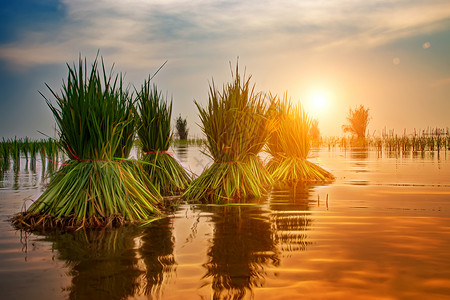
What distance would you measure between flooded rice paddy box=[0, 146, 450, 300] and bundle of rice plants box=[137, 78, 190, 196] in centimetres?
163

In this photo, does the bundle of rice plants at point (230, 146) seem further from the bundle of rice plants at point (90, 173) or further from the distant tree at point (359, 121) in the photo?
the distant tree at point (359, 121)

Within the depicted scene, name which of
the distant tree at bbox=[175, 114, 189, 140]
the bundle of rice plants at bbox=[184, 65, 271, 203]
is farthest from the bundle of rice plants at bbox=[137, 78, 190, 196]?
the distant tree at bbox=[175, 114, 189, 140]

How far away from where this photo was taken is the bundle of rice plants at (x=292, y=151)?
7.39 m

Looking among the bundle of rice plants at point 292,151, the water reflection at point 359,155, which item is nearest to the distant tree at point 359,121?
the water reflection at point 359,155

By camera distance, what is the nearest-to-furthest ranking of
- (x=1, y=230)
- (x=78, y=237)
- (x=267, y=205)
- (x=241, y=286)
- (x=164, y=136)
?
(x=241, y=286) < (x=78, y=237) < (x=1, y=230) < (x=267, y=205) < (x=164, y=136)

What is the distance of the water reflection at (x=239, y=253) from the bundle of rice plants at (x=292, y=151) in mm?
3419

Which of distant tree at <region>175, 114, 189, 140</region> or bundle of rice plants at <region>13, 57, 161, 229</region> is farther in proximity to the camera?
distant tree at <region>175, 114, 189, 140</region>

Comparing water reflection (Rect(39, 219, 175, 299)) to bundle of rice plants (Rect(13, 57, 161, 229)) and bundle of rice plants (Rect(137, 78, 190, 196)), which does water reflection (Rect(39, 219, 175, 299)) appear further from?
bundle of rice plants (Rect(137, 78, 190, 196))

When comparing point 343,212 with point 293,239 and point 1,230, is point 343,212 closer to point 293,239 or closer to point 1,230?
point 293,239

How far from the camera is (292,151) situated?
7.56 m

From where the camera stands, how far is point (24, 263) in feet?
8.55

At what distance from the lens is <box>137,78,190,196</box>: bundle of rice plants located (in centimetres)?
593

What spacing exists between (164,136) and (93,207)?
2514mm

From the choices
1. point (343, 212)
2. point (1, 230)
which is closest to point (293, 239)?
point (343, 212)
